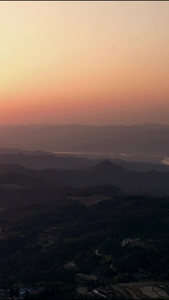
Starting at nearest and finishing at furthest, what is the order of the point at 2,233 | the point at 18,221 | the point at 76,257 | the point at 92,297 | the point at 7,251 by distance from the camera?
1. the point at 92,297
2. the point at 76,257
3. the point at 7,251
4. the point at 2,233
5. the point at 18,221

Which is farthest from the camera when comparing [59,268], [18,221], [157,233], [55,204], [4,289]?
[55,204]

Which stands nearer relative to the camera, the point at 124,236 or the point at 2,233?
the point at 124,236

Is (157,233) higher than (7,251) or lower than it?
higher

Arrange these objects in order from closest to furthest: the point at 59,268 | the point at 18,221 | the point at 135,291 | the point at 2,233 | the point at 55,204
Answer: the point at 135,291, the point at 59,268, the point at 2,233, the point at 18,221, the point at 55,204

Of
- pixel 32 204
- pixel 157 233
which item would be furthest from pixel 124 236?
pixel 32 204

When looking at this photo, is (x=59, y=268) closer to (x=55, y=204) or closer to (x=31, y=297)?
(x=31, y=297)

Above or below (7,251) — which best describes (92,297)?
above

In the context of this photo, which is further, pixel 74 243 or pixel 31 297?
pixel 74 243

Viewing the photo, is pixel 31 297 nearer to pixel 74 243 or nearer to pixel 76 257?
pixel 76 257

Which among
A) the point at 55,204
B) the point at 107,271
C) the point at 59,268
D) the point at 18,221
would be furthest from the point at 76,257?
the point at 55,204
